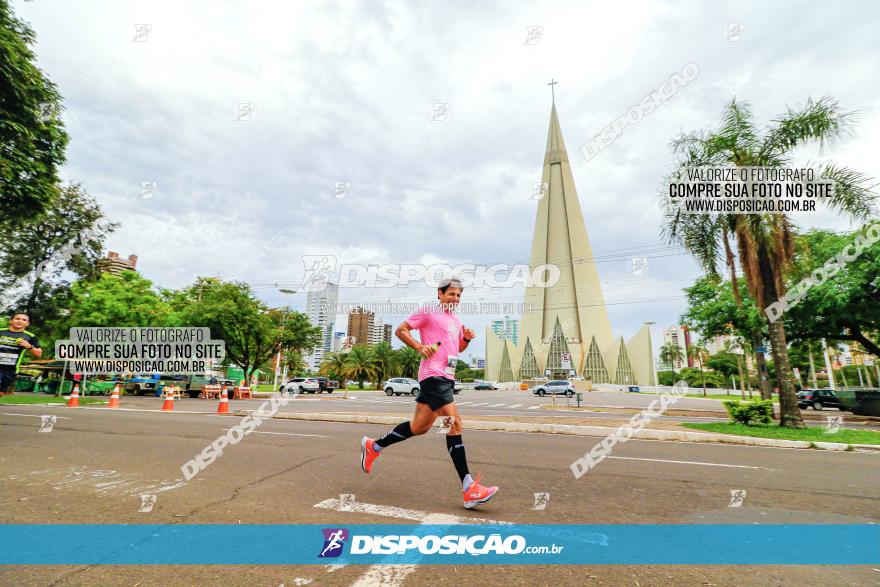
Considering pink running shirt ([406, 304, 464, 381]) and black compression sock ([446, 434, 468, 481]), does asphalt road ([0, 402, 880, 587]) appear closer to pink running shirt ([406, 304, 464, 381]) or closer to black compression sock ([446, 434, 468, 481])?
black compression sock ([446, 434, 468, 481])

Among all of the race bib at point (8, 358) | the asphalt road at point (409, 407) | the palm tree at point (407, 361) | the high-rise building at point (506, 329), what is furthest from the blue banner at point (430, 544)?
the high-rise building at point (506, 329)

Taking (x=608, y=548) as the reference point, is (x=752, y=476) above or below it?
below

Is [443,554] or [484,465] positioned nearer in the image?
[443,554]

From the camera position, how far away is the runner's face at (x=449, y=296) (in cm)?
404

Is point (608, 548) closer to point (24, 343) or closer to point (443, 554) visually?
point (443, 554)

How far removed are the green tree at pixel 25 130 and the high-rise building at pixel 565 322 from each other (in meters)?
78.9

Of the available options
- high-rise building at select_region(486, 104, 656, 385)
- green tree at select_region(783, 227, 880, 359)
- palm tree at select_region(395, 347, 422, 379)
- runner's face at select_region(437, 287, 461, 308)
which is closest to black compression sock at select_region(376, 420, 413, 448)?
runner's face at select_region(437, 287, 461, 308)

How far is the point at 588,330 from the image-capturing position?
82875 millimetres

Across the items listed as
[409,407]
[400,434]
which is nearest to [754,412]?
[400,434]

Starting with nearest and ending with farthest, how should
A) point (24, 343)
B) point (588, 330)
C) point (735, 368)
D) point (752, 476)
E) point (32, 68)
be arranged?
1. point (752, 476)
2. point (24, 343)
3. point (32, 68)
4. point (735, 368)
5. point (588, 330)

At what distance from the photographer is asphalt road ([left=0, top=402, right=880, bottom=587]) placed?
7.87 feet

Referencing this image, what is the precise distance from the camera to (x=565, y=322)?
85.1 meters

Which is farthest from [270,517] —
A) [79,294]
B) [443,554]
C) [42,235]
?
[79,294]

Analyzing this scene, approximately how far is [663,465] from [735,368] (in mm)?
84104
